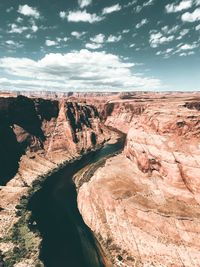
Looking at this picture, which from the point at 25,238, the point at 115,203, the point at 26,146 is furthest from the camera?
the point at 26,146

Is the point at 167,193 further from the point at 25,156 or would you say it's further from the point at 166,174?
the point at 25,156

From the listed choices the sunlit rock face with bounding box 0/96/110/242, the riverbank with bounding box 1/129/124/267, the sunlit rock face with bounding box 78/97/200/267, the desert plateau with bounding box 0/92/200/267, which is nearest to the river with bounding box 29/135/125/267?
the desert plateau with bounding box 0/92/200/267

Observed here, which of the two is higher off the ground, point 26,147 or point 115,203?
point 26,147

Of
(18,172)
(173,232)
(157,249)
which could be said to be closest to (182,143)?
(173,232)

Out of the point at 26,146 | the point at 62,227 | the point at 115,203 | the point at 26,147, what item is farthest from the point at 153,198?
the point at 26,146

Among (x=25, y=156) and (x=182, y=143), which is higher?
(x=182, y=143)

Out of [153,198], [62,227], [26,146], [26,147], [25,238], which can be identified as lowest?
[62,227]

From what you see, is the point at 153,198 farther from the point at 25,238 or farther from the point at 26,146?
the point at 26,146

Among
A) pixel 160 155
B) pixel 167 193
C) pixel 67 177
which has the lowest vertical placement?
pixel 67 177
